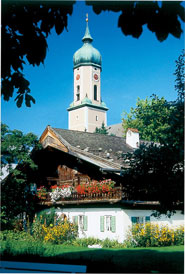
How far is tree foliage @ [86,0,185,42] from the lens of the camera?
423cm

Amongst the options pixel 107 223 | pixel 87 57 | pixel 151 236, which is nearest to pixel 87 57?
pixel 87 57

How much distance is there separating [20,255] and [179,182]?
275 inches

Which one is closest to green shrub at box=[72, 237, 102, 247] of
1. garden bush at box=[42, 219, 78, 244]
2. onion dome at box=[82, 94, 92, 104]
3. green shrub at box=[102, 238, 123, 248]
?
green shrub at box=[102, 238, 123, 248]

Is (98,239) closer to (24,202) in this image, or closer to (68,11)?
(24,202)

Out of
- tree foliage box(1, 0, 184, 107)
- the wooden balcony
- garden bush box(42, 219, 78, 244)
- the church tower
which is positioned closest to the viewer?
tree foliage box(1, 0, 184, 107)

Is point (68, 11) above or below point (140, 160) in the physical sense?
above

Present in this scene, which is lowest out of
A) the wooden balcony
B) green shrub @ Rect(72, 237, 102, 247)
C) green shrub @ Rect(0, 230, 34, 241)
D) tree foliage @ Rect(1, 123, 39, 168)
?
green shrub @ Rect(72, 237, 102, 247)

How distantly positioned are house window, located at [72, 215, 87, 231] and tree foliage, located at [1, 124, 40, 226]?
2.94 metres

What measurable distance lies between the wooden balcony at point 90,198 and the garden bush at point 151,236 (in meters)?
1.91

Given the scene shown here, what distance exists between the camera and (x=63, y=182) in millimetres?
25203

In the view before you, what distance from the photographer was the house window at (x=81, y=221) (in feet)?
74.9

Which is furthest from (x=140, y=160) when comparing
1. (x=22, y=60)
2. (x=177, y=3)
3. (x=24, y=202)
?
(x=24, y=202)

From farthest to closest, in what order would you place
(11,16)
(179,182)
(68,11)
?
(179,182) < (11,16) < (68,11)

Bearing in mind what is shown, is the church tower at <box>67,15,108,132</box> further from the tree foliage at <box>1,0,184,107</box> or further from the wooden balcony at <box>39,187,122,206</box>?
the tree foliage at <box>1,0,184,107</box>
